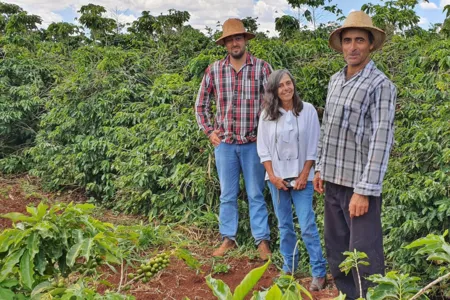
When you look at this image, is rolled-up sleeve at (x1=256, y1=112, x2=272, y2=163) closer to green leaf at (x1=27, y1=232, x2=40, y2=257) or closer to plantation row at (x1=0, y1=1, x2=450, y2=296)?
plantation row at (x1=0, y1=1, x2=450, y2=296)

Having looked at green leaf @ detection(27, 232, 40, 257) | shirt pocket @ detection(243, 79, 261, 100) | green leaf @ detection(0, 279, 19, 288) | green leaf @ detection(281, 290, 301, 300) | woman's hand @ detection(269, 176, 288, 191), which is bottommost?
woman's hand @ detection(269, 176, 288, 191)

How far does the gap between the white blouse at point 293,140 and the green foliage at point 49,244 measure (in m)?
1.80

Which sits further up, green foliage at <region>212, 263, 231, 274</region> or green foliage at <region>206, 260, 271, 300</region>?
green foliage at <region>206, 260, 271, 300</region>

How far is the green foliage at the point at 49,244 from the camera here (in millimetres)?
1552

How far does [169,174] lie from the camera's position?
536 centimetres

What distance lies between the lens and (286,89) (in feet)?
11.1

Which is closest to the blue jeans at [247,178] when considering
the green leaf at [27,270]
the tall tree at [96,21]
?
the green leaf at [27,270]

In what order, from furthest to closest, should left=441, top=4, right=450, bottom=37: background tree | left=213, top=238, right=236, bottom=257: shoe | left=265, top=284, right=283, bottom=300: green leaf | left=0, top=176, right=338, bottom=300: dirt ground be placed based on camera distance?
left=441, top=4, right=450, bottom=37: background tree → left=213, top=238, right=236, bottom=257: shoe → left=0, top=176, right=338, bottom=300: dirt ground → left=265, top=284, right=283, bottom=300: green leaf

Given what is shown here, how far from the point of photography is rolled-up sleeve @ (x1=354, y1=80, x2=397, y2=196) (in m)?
2.44

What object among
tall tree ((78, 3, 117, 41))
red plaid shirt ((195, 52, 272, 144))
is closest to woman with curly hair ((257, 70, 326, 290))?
red plaid shirt ((195, 52, 272, 144))

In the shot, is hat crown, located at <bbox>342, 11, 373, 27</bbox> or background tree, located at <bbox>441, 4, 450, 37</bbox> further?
background tree, located at <bbox>441, 4, 450, 37</bbox>

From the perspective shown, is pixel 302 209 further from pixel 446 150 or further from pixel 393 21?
pixel 393 21

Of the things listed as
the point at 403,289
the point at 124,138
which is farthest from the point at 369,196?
the point at 124,138

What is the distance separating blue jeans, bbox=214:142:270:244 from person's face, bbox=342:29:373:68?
1.41 meters
